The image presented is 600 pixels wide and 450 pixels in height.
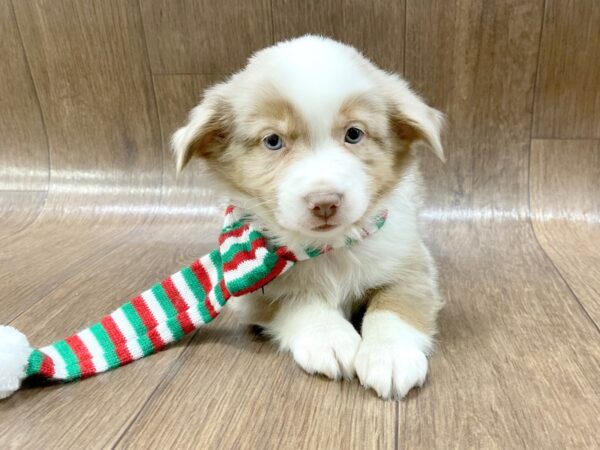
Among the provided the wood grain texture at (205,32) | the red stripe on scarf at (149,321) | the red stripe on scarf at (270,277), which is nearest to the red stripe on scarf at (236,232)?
the red stripe on scarf at (270,277)

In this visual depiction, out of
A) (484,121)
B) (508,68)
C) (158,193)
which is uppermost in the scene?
(508,68)

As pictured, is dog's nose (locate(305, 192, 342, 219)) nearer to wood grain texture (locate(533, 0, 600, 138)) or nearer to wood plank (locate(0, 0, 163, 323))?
wood plank (locate(0, 0, 163, 323))

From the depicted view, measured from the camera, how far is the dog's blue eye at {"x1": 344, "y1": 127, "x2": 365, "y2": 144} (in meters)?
1.38

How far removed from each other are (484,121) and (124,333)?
162cm

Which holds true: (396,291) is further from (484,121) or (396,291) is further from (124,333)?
(484,121)

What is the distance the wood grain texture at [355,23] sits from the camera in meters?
2.20

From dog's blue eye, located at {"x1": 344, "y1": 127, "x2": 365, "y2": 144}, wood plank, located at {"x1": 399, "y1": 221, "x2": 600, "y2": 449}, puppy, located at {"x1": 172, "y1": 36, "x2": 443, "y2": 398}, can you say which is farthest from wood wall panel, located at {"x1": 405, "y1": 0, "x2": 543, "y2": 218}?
dog's blue eye, located at {"x1": 344, "y1": 127, "x2": 365, "y2": 144}

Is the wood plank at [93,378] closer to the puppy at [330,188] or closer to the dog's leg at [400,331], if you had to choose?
the puppy at [330,188]

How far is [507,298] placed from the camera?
1623 millimetres

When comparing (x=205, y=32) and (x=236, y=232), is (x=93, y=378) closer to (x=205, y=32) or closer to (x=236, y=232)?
(x=236, y=232)

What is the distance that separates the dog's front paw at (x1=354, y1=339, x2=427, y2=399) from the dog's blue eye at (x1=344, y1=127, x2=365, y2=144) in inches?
19.1

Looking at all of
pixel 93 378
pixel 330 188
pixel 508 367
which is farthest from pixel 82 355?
pixel 508 367

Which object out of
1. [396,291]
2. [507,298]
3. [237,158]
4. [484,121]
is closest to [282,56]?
[237,158]

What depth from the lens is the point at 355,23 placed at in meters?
2.22
